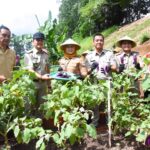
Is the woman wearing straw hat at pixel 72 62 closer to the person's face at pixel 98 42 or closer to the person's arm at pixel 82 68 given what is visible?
the person's arm at pixel 82 68

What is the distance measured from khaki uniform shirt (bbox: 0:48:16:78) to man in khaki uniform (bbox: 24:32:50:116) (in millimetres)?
210

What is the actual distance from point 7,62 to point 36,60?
391 mm

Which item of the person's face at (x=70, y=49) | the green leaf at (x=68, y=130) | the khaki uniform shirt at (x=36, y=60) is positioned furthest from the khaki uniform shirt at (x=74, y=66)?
the green leaf at (x=68, y=130)

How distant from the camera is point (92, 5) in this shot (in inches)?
1139

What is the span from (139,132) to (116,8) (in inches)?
1035

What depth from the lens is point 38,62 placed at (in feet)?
17.8

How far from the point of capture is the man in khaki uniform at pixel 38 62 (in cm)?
535

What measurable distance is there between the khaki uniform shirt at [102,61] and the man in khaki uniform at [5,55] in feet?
3.38

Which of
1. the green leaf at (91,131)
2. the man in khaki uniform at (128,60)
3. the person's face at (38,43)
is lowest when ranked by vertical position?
the green leaf at (91,131)

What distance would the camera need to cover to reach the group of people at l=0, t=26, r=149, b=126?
5.35 meters

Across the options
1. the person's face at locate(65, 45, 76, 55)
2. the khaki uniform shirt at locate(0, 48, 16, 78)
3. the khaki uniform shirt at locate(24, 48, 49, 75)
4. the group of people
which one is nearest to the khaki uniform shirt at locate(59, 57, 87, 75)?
the group of people

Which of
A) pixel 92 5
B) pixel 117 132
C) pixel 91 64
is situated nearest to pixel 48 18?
pixel 91 64

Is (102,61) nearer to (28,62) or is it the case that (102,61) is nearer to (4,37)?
(28,62)

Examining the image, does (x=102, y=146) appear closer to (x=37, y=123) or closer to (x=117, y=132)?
(x=117, y=132)
